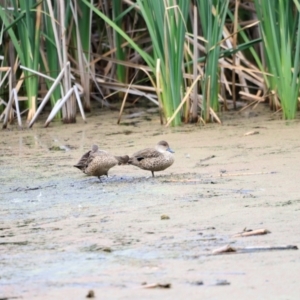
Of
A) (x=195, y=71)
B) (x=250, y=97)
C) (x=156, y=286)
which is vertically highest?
(x=195, y=71)

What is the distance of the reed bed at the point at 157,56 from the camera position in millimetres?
8023

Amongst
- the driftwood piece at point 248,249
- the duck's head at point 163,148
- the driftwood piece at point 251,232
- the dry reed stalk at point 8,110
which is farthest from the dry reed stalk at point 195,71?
the driftwood piece at point 248,249

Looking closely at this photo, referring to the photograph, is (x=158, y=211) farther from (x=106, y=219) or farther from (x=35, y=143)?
(x=35, y=143)

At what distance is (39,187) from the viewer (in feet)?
19.1

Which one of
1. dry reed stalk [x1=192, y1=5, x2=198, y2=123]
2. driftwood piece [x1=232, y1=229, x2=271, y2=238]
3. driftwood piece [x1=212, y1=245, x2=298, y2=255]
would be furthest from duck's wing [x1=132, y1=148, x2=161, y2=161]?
driftwood piece [x1=212, y1=245, x2=298, y2=255]

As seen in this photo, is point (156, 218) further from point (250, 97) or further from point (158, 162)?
point (250, 97)

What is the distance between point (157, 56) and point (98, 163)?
2620mm

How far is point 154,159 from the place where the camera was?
19.6ft

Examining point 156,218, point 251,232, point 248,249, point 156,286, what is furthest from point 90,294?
point 156,218

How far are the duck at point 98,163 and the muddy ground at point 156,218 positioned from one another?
84 millimetres

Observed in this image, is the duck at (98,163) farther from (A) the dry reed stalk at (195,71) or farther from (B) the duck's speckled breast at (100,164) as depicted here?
(A) the dry reed stalk at (195,71)

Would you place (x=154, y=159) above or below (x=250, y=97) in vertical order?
above

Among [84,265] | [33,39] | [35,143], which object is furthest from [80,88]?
[84,265]

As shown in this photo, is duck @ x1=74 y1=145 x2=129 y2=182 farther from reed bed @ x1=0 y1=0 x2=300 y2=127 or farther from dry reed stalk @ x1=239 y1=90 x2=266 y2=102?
dry reed stalk @ x1=239 y1=90 x2=266 y2=102
